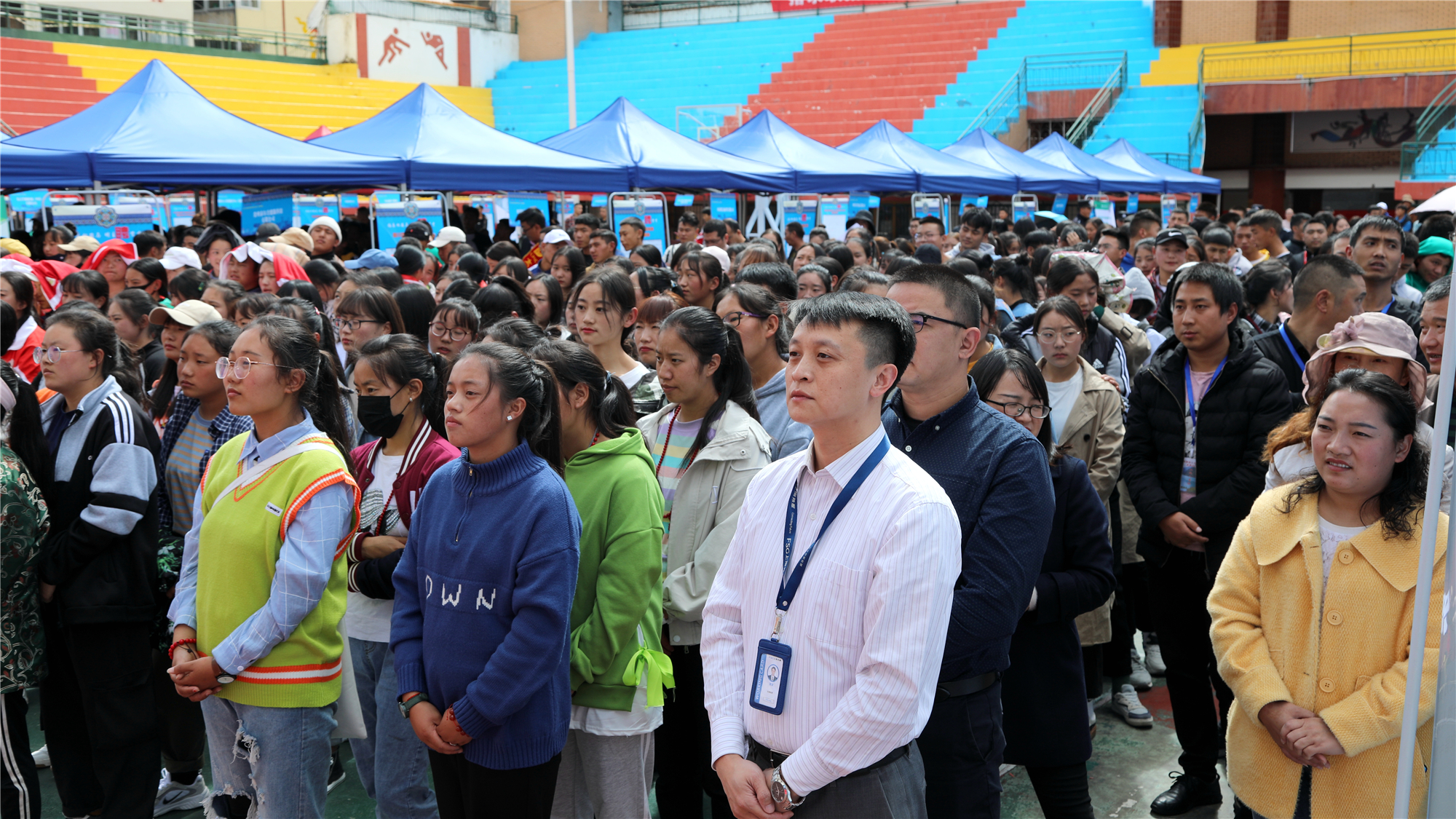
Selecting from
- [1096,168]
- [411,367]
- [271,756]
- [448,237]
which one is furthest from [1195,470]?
[1096,168]

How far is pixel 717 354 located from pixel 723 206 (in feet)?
31.3

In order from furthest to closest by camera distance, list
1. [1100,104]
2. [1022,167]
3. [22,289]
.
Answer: [1100,104], [1022,167], [22,289]

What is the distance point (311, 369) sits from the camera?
2.95 meters

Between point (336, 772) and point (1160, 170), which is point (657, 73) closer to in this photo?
point (1160, 170)

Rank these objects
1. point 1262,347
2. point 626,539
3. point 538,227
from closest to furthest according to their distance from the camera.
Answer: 1. point 626,539
2. point 1262,347
3. point 538,227

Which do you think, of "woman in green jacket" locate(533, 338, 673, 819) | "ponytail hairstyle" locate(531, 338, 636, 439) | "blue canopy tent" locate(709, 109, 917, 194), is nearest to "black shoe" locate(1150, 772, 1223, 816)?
"woman in green jacket" locate(533, 338, 673, 819)

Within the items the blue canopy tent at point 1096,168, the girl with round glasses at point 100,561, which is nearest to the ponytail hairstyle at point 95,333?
the girl with round glasses at point 100,561

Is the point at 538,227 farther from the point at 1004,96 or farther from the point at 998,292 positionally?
the point at 1004,96

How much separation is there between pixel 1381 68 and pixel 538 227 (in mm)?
20492

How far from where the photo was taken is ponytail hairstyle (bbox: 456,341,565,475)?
2.58 m

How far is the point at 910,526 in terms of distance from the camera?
1845mm

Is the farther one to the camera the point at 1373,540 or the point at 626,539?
the point at 626,539

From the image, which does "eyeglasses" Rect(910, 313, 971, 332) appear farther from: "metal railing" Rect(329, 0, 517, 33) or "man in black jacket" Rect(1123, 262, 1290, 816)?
"metal railing" Rect(329, 0, 517, 33)

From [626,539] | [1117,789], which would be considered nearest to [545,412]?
[626,539]
